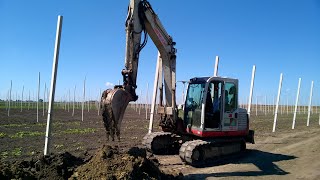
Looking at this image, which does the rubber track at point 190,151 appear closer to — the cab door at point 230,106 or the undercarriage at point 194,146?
the undercarriage at point 194,146

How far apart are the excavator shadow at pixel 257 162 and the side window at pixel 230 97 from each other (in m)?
1.78

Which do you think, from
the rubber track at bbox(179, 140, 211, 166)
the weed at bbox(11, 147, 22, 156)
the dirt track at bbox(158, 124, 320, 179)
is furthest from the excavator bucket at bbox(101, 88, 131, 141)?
the weed at bbox(11, 147, 22, 156)

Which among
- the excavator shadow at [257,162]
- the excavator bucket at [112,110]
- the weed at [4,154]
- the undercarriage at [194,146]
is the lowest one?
the excavator shadow at [257,162]

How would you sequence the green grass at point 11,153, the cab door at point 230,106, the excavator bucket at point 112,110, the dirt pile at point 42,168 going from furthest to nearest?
the cab door at point 230,106 < the green grass at point 11,153 < the excavator bucket at point 112,110 < the dirt pile at point 42,168

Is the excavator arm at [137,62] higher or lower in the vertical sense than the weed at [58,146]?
higher

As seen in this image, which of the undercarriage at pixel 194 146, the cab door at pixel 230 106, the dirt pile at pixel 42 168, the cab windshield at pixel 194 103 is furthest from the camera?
the cab door at pixel 230 106

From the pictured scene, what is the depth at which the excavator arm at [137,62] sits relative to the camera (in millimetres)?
8062

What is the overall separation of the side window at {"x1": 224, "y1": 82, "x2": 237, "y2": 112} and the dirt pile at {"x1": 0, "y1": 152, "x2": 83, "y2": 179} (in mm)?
5736

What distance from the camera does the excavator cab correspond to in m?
10.9

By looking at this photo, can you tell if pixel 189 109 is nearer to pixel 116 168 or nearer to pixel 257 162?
pixel 257 162

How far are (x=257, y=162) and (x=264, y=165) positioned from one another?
0.44m

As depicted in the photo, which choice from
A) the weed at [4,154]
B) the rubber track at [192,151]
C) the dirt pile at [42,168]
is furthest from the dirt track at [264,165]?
the weed at [4,154]

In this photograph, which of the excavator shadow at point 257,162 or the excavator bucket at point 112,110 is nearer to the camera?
the excavator bucket at point 112,110

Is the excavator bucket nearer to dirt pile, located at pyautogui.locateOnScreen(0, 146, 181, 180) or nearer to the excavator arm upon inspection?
the excavator arm
